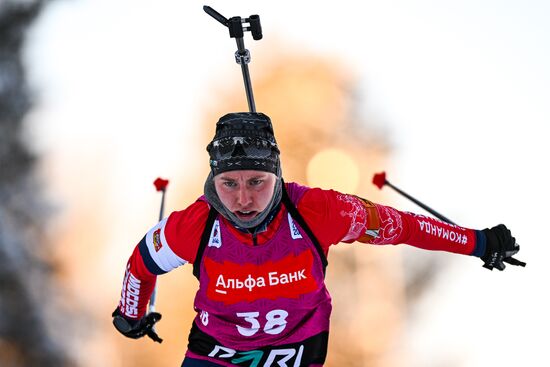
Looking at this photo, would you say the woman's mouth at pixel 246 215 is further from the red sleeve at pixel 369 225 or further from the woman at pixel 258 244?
the red sleeve at pixel 369 225

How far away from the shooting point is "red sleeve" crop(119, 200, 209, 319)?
5504 millimetres

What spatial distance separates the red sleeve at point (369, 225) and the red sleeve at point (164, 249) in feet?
2.86

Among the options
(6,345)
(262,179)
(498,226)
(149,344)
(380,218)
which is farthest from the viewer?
(149,344)

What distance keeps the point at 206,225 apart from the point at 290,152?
56.7ft

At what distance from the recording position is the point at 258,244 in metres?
5.41

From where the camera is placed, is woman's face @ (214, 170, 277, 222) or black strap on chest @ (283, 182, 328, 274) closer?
woman's face @ (214, 170, 277, 222)

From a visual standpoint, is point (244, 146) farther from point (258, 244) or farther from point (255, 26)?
point (255, 26)

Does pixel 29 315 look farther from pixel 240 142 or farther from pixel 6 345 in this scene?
pixel 240 142

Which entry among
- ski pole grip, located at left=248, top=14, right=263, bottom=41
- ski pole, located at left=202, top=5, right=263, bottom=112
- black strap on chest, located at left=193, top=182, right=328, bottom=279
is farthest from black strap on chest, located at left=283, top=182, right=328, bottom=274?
ski pole grip, located at left=248, top=14, right=263, bottom=41

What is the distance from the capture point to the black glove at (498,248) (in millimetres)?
6172

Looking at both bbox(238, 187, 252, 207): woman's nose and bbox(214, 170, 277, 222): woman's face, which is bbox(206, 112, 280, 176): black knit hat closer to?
bbox(214, 170, 277, 222): woman's face

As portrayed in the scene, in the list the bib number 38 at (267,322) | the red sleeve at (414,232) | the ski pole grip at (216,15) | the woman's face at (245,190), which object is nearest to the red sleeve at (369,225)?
the red sleeve at (414,232)

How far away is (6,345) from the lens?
797 inches

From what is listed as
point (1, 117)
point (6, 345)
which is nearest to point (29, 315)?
point (6, 345)
